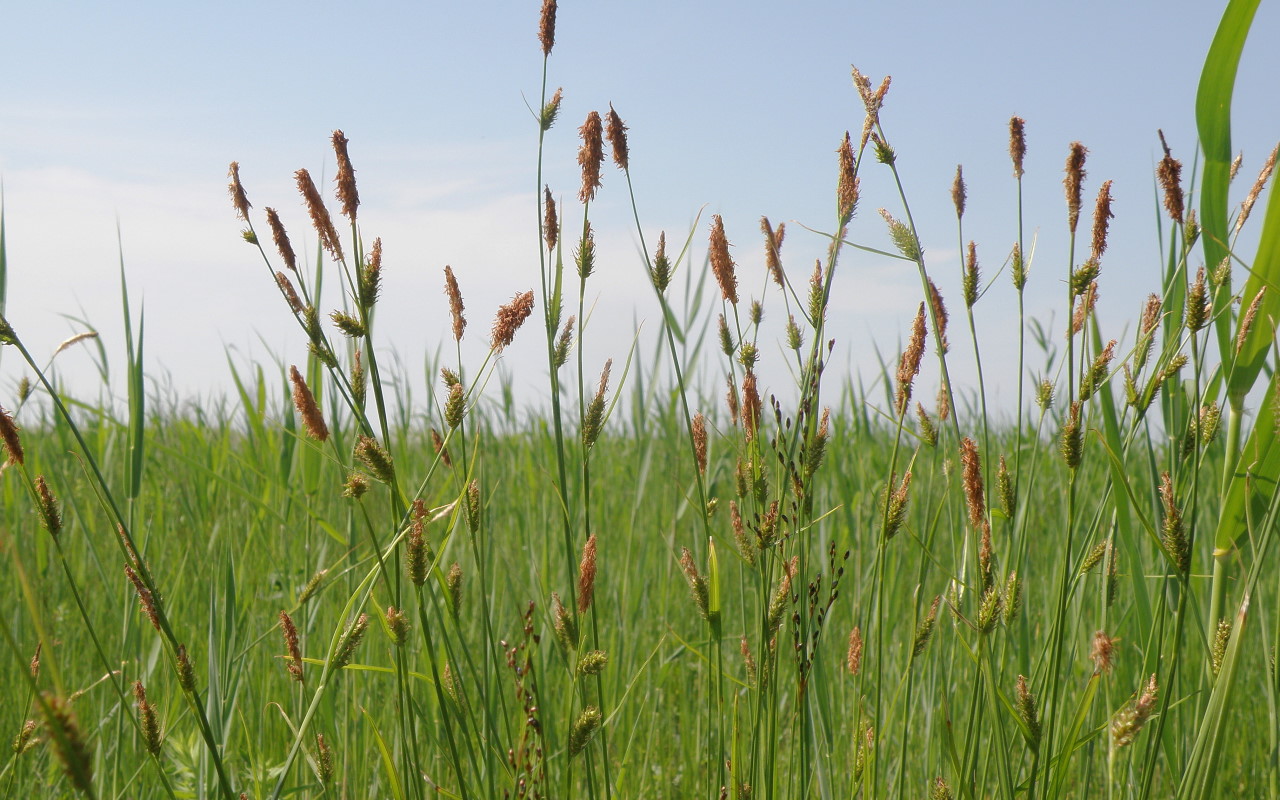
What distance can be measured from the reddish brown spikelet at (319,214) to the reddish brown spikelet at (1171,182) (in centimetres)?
88

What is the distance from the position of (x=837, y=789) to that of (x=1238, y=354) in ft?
3.11

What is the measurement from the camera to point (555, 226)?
3.65ft

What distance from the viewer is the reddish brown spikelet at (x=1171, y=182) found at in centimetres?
104

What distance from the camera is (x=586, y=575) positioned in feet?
3.35

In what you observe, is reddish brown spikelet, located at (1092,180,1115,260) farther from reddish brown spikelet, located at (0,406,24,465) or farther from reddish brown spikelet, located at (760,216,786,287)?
reddish brown spikelet, located at (0,406,24,465)

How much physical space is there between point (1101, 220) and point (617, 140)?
1.85 ft

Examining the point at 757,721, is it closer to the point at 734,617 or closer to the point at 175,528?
the point at 734,617

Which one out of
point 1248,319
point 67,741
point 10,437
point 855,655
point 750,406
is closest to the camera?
point 67,741

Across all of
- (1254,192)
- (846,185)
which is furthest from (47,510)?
(1254,192)

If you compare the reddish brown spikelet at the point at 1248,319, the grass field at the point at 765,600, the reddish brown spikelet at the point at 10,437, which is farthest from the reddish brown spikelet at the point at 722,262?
the reddish brown spikelet at the point at 10,437

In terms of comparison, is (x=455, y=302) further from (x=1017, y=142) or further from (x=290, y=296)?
(x=1017, y=142)

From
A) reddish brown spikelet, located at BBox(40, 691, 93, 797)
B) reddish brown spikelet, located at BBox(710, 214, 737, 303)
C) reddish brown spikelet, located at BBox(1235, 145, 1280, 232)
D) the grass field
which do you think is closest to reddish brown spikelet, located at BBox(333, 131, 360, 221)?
the grass field

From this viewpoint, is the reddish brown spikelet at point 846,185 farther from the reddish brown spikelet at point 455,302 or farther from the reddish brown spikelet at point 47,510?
the reddish brown spikelet at point 47,510

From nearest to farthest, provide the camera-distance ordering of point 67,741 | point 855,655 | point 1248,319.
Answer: point 67,741 < point 1248,319 < point 855,655
